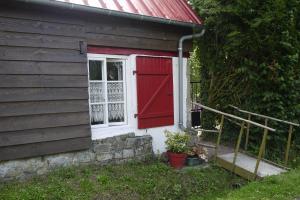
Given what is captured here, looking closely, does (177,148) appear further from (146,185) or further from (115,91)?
(115,91)

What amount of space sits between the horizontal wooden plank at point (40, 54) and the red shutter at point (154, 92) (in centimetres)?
128

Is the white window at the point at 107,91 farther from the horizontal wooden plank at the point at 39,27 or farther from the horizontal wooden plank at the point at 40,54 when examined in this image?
the horizontal wooden plank at the point at 39,27

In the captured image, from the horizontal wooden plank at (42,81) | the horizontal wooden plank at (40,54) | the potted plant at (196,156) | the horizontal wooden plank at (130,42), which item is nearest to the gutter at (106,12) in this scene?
the horizontal wooden plank at (130,42)

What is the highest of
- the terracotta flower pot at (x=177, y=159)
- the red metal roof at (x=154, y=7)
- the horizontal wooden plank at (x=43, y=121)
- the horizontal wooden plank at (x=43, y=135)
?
the red metal roof at (x=154, y=7)

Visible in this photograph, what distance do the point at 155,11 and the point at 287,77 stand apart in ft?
10.1

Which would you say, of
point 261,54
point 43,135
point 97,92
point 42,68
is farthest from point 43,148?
point 261,54

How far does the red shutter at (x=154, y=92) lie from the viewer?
6648mm

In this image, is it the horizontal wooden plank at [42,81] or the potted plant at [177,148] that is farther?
the potted plant at [177,148]

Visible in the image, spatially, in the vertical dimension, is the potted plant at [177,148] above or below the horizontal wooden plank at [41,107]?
below

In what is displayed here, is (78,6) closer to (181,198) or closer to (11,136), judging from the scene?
(11,136)

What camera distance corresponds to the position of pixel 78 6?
17.6 ft

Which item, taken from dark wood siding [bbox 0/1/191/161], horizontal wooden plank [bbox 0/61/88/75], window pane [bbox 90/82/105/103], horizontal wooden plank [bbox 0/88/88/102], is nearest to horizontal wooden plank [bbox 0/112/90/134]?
dark wood siding [bbox 0/1/191/161]

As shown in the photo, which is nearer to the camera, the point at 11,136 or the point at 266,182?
the point at 11,136

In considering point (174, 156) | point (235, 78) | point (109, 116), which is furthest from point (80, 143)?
point (235, 78)
